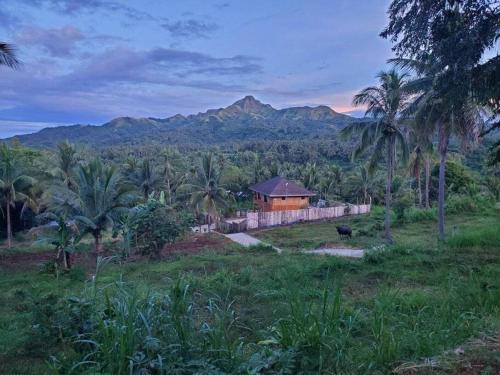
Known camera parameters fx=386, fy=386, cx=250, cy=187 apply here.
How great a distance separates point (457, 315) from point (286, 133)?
541 ft

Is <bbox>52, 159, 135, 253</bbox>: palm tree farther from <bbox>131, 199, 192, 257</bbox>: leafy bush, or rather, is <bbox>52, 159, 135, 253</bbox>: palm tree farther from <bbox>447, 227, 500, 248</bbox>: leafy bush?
<bbox>447, 227, 500, 248</bbox>: leafy bush

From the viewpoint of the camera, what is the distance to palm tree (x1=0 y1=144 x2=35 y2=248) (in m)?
25.8

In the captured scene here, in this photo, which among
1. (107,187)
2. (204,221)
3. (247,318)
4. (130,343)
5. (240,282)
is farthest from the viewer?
(204,221)

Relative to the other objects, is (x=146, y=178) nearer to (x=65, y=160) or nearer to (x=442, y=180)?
(x=65, y=160)

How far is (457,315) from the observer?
3834 mm

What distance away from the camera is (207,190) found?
2817 cm

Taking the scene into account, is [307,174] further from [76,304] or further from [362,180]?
[76,304]

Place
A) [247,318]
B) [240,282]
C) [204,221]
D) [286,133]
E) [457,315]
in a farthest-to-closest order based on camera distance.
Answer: [286,133] → [204,221] → [240,282] → [247,318] → [457,315]

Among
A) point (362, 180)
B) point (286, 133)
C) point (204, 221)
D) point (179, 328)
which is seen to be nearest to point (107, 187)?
point (179, 328)

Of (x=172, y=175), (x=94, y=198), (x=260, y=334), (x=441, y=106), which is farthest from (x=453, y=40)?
(x=172, y=175)

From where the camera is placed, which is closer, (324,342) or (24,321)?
(324,342)

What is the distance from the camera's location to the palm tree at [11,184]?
25.8 metres

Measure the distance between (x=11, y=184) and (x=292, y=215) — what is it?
20.7 metres

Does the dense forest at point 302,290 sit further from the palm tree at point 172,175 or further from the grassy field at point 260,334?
the palm tree at point 172,175
